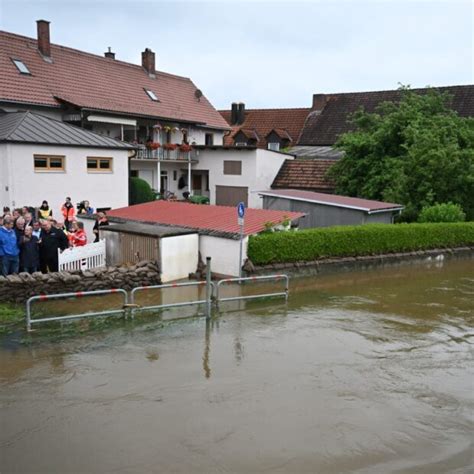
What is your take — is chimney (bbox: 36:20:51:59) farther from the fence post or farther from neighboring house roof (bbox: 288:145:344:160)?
the fence post

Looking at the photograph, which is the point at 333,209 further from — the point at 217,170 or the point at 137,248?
the point at 217,170

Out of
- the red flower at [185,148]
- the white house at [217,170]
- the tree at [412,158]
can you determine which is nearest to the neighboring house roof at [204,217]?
the tree at [412,158]

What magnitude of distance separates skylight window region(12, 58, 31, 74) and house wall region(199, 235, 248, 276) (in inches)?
717

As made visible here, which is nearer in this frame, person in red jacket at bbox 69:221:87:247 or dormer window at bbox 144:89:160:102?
Result: person in red jacket at bbox 69:221:87:247

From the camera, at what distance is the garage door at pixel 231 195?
3358cm

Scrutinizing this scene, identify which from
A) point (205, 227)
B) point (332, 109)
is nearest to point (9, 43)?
point (205, 227)

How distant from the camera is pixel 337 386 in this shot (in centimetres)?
895

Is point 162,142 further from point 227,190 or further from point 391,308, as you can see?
point 391,308

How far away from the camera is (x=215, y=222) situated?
1831cm

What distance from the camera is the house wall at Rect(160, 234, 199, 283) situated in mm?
16391

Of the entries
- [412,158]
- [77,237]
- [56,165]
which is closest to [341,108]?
[412,158]

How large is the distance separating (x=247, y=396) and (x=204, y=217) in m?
11.3

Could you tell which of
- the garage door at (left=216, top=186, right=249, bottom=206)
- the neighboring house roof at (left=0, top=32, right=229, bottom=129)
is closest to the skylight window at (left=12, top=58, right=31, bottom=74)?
the neighboring house roof at (left=0, top=32, right=229, bottom=129)

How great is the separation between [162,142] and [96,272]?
21.9 metres
